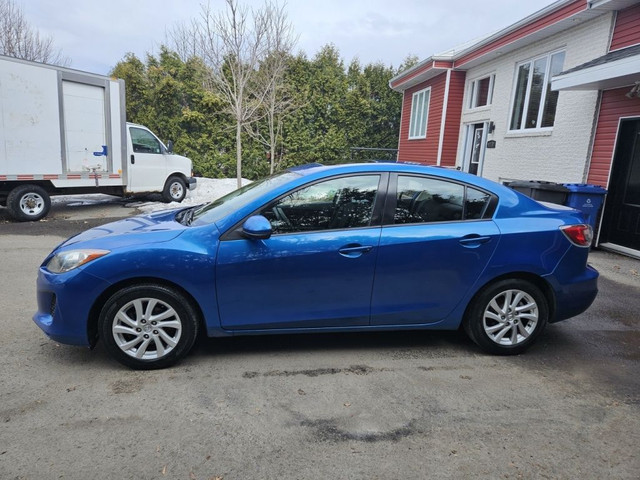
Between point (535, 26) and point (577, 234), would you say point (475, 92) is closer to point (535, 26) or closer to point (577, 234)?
point (535, 26)

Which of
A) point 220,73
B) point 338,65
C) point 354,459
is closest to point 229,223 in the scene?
point 354,459

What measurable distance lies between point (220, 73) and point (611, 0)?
1049 centimetres

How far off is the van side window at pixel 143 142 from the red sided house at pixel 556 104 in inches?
344

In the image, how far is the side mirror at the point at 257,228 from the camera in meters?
3.22

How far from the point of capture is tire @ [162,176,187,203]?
12680mm

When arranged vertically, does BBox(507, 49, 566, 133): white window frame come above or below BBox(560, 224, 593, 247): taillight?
above

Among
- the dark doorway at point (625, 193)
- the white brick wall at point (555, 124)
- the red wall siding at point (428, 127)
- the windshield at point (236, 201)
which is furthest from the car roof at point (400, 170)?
the red wall siding at point (428, 127)

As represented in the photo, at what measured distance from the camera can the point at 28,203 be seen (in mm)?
9562

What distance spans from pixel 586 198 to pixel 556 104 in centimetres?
309

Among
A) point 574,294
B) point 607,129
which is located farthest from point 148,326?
point 607,129

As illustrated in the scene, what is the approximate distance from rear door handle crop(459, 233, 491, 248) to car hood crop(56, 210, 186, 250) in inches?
86.9

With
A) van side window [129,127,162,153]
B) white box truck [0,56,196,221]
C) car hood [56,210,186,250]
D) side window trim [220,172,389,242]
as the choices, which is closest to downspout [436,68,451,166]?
van side window [129,127,162,153]

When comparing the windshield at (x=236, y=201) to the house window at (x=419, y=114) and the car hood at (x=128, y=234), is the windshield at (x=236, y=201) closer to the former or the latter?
the car hood at (x=128, y=234)

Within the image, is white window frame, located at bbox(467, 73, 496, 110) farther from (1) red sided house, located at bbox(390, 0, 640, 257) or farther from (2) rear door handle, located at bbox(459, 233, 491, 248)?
(2) rear door handle, located at bbox(459, 233, 491, 248)
